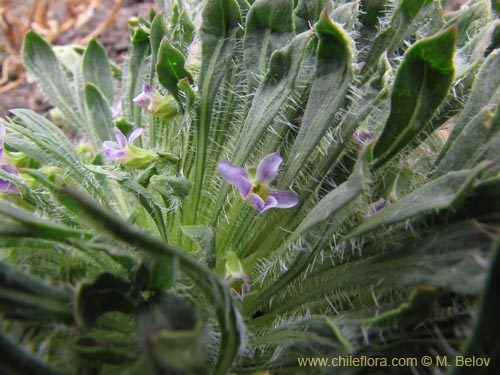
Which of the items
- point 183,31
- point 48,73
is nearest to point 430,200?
point 183,31

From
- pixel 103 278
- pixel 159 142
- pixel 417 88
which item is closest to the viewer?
pixel 103 278

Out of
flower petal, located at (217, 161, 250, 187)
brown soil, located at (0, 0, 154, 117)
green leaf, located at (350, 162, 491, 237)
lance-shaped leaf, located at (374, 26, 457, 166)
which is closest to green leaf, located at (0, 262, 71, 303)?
flower petal, located at (217, 161, 250, 187)

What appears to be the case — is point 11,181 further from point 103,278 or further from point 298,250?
point 298,250

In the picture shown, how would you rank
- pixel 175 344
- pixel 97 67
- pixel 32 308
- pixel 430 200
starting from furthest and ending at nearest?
1. pixel 97 67
2. pixel 430 200
3. pixel 32 308
4. pixel 175 344

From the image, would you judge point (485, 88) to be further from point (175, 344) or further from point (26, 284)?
point (26, 284)

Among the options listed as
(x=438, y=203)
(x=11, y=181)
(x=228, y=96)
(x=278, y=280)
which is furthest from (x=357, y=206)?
(x=11, y=181)

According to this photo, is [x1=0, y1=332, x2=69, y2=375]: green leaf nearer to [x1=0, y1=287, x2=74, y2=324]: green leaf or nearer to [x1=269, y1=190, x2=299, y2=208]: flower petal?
[x1=0, y1=287, x2=74, y2=324]: green leaf
